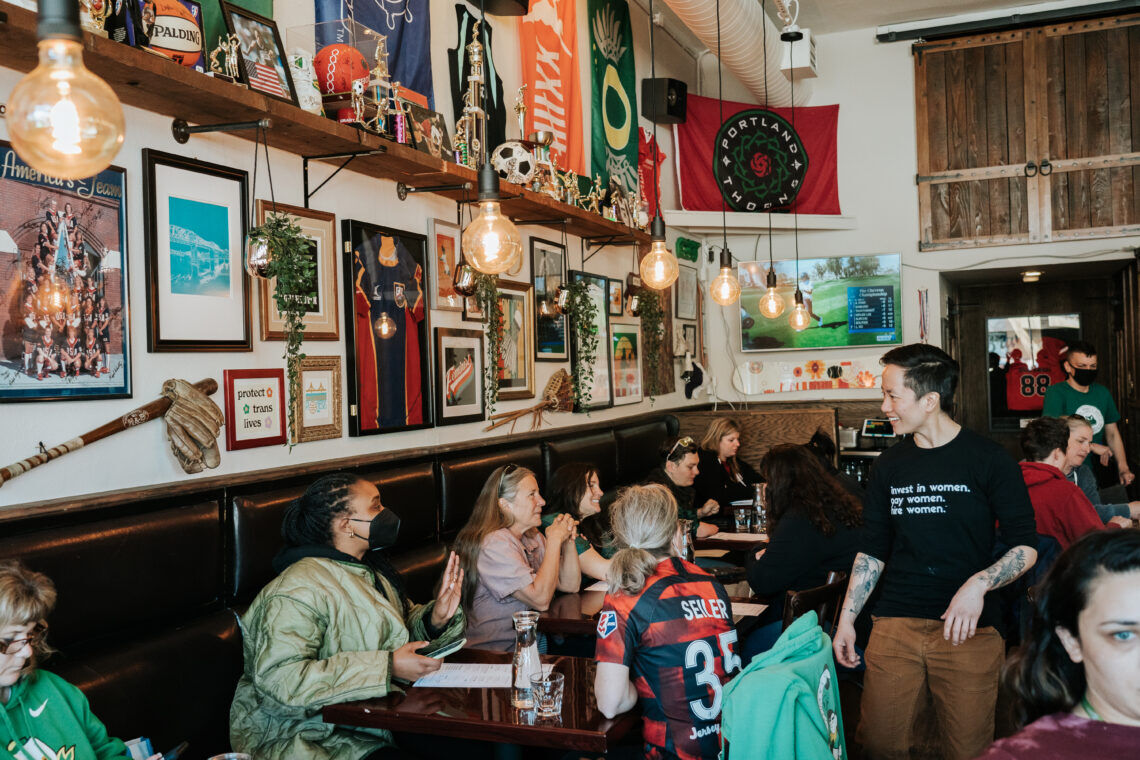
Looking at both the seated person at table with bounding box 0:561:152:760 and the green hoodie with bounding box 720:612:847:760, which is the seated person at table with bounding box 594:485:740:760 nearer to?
the green hoodie with bounding box 720:612:847:760

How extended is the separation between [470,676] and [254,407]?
1.45 meters

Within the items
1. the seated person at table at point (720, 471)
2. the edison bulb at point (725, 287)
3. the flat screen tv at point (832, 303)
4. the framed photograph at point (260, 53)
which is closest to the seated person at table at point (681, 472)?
the seated person at table at point (720, 471)

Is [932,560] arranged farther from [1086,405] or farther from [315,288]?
[1086,405]

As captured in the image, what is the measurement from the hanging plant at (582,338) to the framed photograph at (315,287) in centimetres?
251

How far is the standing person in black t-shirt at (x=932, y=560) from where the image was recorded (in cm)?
303

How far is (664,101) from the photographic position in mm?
8484

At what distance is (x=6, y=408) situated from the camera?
277cm

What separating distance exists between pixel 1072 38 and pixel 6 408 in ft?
31.2

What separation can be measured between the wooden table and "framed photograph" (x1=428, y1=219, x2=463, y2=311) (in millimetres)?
2585

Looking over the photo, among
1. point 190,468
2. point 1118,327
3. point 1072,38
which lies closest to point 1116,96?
point 1072,38

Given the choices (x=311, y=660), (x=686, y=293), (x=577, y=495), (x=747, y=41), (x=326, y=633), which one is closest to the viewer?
(x=311, y=660)

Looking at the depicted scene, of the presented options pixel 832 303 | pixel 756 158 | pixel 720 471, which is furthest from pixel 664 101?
pixel 720 471

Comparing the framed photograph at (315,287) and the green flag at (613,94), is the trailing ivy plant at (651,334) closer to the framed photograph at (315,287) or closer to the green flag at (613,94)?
the green flag at (613,94)

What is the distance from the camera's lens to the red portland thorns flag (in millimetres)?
9031
